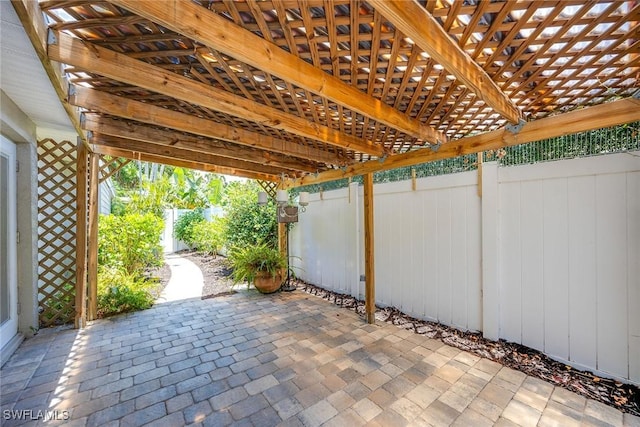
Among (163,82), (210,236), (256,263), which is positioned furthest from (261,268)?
(210,236)

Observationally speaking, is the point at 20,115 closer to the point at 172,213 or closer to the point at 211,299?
the point at 211,299

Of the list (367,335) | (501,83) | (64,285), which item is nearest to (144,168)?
(64,285)

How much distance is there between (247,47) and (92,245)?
3800mm

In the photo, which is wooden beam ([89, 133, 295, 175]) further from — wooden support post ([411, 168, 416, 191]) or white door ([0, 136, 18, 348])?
wooden support post ([411, 168, 416, 191])

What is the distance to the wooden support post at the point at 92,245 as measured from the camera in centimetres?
371

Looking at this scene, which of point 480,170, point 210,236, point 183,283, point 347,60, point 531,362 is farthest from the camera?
point 210,236

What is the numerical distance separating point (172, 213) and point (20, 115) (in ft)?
29.0

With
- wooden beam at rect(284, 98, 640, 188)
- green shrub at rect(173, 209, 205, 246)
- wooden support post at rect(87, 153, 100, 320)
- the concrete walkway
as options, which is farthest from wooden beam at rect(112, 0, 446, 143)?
green shrub at rect(173, 209, 205, 246)

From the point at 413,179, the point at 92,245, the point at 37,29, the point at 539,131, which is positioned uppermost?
the point at 37,29

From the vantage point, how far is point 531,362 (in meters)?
2.53

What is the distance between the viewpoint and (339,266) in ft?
16.5

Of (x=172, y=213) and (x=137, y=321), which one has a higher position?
(x=172, y=213)

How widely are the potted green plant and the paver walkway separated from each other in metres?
1.56

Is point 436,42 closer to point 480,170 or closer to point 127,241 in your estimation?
point 480,170
